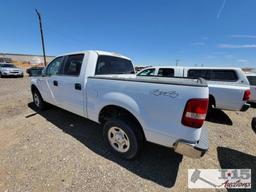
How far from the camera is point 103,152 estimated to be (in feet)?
9.69

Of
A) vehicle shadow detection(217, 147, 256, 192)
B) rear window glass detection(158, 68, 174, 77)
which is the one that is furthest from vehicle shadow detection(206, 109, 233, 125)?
rear window glass detection(158, 68, 174, 77)

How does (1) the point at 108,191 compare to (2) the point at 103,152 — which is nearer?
(1) the point at 108,191

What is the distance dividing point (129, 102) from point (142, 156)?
1.27 m

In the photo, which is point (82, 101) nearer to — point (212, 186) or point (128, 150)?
point (128, 150)

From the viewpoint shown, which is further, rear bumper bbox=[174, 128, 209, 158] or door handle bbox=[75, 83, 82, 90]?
door handle bbox=[75, 83, 82, 90]

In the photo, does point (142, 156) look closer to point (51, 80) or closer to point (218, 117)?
point (51, 80)

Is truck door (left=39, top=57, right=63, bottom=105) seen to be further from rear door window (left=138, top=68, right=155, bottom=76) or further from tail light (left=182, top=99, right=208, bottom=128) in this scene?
rear door window (left=138, top=68, right=155, bottom=76)

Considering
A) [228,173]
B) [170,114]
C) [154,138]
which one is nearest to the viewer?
[170,114]

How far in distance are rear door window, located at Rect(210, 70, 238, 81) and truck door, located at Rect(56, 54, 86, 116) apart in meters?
5.10

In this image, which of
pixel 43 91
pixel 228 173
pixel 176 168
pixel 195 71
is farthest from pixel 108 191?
pixel 195 71

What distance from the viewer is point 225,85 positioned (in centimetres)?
488

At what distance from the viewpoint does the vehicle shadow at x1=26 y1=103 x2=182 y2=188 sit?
7.90 ft

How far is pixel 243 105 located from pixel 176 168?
138 inches

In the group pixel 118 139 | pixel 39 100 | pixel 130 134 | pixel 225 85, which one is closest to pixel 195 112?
pixel 130 134
